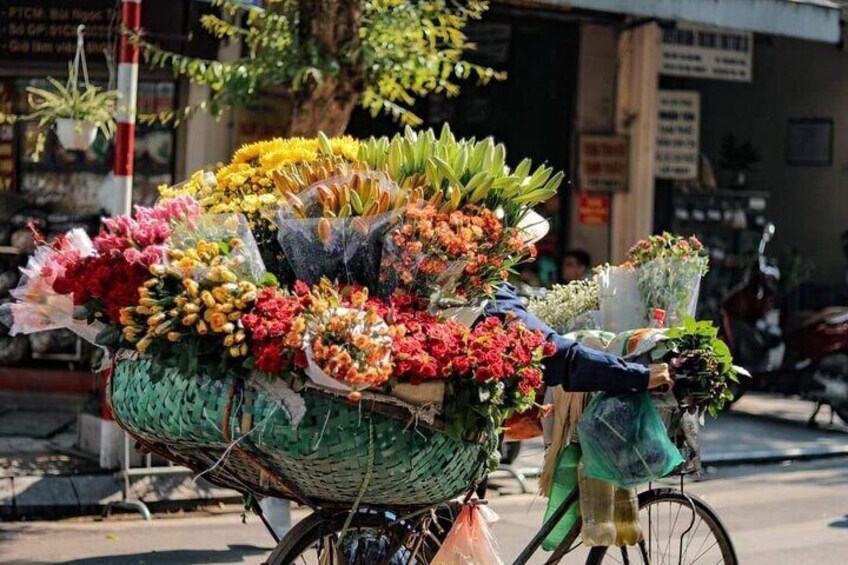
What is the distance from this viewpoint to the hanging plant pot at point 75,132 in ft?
27.7

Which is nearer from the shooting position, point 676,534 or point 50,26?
point 676,534

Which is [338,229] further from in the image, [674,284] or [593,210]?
[593,210]

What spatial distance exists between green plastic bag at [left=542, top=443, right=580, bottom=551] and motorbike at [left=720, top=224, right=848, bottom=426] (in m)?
8.00

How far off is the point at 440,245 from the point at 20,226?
8.29 meters

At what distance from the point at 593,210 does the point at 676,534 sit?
9438mm

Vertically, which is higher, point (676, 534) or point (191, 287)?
point (191, 287)

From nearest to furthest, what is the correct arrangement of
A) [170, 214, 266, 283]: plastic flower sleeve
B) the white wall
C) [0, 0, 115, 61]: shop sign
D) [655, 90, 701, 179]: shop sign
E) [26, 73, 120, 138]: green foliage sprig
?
[170, 214, 266, 283]: plastic flower sleeve < [26, 73, 120, 138]: green foliage sprig < [0, 0, 115, 61]: shop sign < [655, 90, 701, 179]: shop sign < the white wall

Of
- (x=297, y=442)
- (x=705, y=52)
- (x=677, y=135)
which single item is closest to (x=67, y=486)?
(x=297, y=442)

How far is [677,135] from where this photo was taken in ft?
48.2

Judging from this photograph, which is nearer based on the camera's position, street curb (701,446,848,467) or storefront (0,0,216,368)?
street curb (701,446,848,467)

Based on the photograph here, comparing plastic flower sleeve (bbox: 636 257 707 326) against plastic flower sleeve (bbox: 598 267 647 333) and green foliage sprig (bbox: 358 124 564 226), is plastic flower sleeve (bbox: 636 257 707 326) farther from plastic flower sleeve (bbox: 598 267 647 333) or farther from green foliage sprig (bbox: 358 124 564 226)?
green foliage sprig (bbox: 358 124 564 226)

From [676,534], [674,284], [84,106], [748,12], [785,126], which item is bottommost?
[676,534]

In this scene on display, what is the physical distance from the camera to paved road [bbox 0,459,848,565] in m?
6.98

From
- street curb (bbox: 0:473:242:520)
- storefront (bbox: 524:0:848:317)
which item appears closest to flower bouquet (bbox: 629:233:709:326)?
street curb (bbox: 0:473:242:520)
